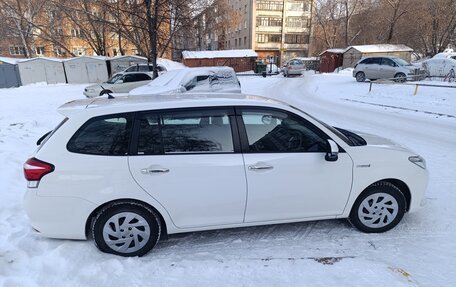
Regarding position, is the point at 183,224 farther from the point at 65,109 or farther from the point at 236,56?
the point at 236,56

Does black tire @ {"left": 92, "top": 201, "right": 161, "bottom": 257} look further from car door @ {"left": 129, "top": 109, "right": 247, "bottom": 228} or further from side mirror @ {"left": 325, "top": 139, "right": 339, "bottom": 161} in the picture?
side mirror @ {"left": 325, "top": 139, "right": 339, "bottom": 161}

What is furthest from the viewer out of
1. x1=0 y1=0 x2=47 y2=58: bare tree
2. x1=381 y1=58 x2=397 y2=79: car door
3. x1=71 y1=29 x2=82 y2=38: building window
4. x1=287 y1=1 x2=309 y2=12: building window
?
x1=287 y1=1 x2=309 y2=12: building window

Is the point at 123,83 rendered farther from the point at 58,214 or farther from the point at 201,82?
the point at 58,214

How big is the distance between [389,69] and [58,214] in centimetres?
2035

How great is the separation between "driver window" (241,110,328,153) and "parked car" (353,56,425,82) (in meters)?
16.8

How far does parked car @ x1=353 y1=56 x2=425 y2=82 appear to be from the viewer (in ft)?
60.0

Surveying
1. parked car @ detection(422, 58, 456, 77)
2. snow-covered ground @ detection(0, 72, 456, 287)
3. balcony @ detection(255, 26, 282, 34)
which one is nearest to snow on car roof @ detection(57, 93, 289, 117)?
snow-covered ground @ detection(0, 72, 456, 287)

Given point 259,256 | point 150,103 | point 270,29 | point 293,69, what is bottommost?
point 259,256

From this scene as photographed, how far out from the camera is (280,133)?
324 centimetres

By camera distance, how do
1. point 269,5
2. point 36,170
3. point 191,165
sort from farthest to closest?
point 269,5
point 191,165
point 36,170

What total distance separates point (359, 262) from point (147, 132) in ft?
7.97

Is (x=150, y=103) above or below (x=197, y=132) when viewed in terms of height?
above

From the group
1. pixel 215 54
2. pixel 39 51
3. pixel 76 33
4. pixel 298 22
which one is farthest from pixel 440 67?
pixel 39 51

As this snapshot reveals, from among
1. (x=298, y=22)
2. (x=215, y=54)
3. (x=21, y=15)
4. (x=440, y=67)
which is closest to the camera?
(x=440, y=67)
